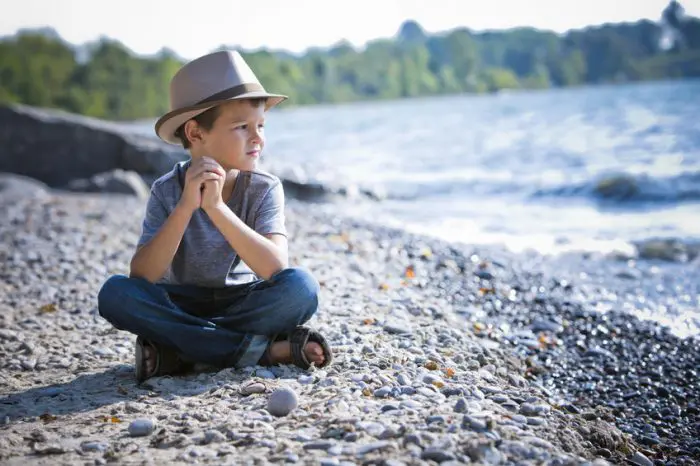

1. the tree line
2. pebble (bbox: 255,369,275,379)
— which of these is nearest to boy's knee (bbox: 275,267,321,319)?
pebble (bbox: 255,369,275,379)

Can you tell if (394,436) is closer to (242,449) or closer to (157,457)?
(242,449)

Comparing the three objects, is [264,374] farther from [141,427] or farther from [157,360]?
[141,427]

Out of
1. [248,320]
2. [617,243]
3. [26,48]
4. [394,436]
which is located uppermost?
[26,48]

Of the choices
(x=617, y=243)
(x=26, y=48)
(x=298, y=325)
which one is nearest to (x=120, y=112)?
(x=26, y=48)

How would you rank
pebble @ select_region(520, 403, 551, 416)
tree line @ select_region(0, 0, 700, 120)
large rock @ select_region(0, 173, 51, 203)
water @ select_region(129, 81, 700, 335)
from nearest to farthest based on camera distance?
pebble @ select_region(520, 403, 551, 416) → water @ select_region(129, 81, 700, 335) → large rock @ select_region(0, 173, 51, 203) → tree line @ select_region(0, 0, 700, 120)

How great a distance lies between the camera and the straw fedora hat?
12.9 ft

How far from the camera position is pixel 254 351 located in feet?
13.4

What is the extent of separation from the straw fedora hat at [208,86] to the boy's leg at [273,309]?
981 mm

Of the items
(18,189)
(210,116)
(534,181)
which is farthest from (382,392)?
(534,181)

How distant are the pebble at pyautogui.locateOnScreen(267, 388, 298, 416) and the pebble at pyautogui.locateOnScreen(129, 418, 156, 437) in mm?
545

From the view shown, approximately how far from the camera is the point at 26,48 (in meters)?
70.8

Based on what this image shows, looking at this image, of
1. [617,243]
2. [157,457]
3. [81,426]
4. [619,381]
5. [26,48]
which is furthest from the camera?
[26,48]

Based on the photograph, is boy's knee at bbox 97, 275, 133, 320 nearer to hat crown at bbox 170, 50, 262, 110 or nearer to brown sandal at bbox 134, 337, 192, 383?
brown sandal at bbox 134, 337, 192, 383

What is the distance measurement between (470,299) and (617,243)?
4426mm
